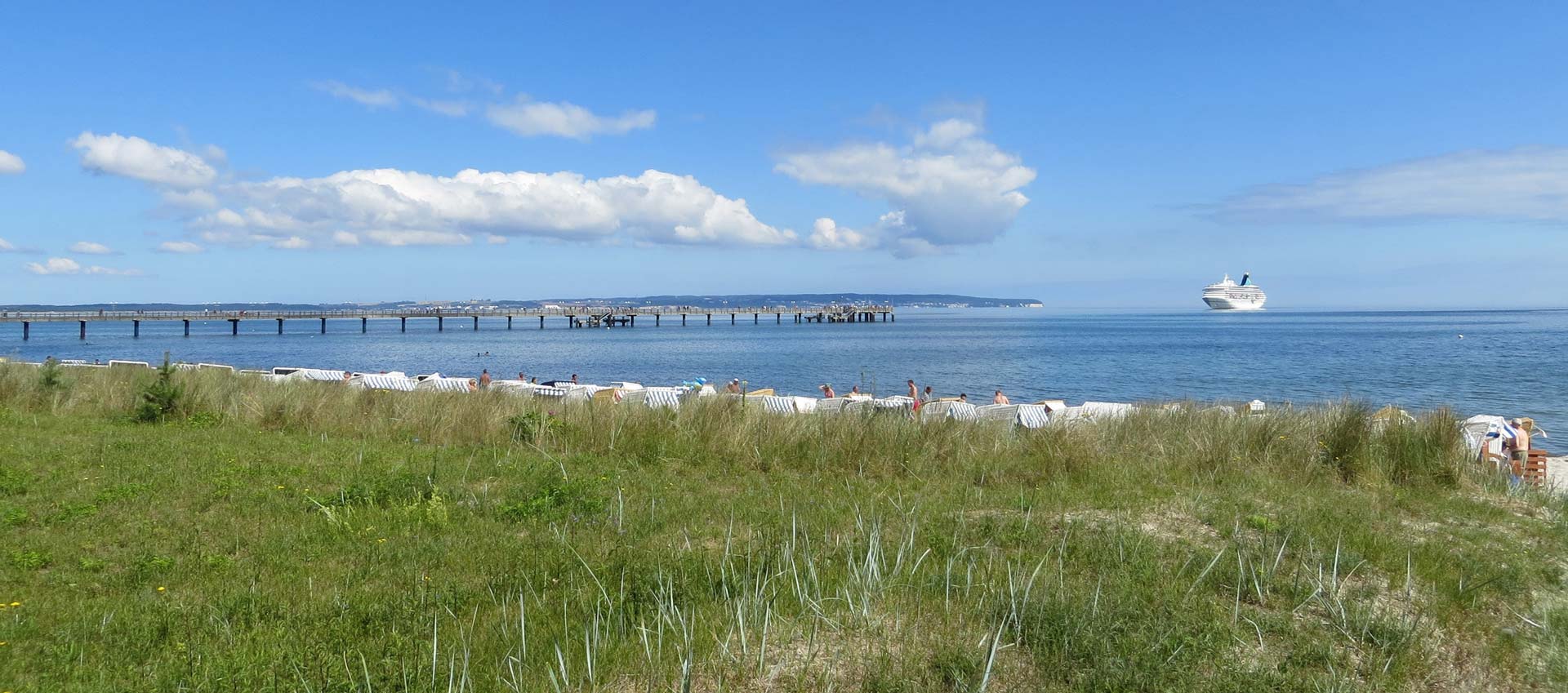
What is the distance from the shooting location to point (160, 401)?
43.7ft

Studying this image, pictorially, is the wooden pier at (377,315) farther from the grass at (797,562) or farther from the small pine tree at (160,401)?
the grass at (797,562)

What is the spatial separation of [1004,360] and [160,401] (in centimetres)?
5495

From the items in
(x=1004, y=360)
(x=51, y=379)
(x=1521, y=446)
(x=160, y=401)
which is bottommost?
(x=1004, y=360)

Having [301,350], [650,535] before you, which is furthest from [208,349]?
[650,535]

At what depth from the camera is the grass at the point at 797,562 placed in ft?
14.6

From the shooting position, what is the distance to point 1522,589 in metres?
5.53

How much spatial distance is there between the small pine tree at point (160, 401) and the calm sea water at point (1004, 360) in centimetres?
1103

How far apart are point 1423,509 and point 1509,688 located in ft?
12.2

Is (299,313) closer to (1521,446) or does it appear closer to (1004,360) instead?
(1004,360)

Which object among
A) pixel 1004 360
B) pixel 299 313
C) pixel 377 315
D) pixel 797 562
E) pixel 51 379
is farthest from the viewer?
pixel 299 313

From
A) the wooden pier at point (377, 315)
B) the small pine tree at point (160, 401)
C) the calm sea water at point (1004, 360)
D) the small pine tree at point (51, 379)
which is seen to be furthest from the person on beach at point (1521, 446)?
the wooden pier at point (377, 315)

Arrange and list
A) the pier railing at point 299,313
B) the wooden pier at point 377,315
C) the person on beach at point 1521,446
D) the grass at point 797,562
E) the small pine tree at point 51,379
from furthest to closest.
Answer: the wooden pier at point 377,315, the pier railing at point 299,313, the small pine tree at point 51,379, the person on beach at point 1521,446, the grass at point 797,562

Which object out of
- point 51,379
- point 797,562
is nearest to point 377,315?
point 51,379

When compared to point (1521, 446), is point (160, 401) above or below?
above
